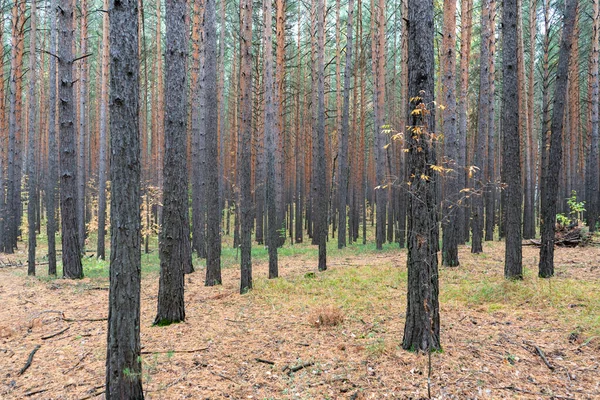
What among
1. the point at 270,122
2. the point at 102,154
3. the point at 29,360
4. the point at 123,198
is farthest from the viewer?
the point at 102,154

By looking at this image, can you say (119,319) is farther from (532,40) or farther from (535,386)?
(532,40)

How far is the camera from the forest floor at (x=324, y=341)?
149 inches

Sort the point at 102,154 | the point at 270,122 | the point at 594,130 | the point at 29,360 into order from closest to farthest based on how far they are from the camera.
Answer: the point at 29,360, the point at 270,122, the point at 102,154, the point at 594,130

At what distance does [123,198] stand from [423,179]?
3.20 m

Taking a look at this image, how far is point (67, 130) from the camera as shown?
29.6 ft

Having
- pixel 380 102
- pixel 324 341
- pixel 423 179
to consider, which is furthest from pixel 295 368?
pixel 380 102

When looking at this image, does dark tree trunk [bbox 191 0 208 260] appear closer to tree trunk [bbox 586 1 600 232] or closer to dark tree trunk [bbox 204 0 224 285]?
dark tree trunk [bbox 204 0 224 285]

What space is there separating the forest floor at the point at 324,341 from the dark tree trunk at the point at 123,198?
2.44 ft

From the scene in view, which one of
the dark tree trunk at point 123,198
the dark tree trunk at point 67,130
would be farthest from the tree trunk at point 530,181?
the dark tree trunk at point 67,130

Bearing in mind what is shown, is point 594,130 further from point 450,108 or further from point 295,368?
point 295,368

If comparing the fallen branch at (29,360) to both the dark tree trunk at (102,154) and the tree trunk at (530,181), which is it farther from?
the tree trunk at (530,181)

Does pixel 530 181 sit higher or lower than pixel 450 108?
lower

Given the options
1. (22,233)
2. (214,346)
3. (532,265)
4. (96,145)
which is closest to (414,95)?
(214,346)

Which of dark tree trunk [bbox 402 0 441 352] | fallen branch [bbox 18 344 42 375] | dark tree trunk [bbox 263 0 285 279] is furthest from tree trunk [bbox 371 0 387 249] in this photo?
fallen branch [bbox 18 344 42 375]
